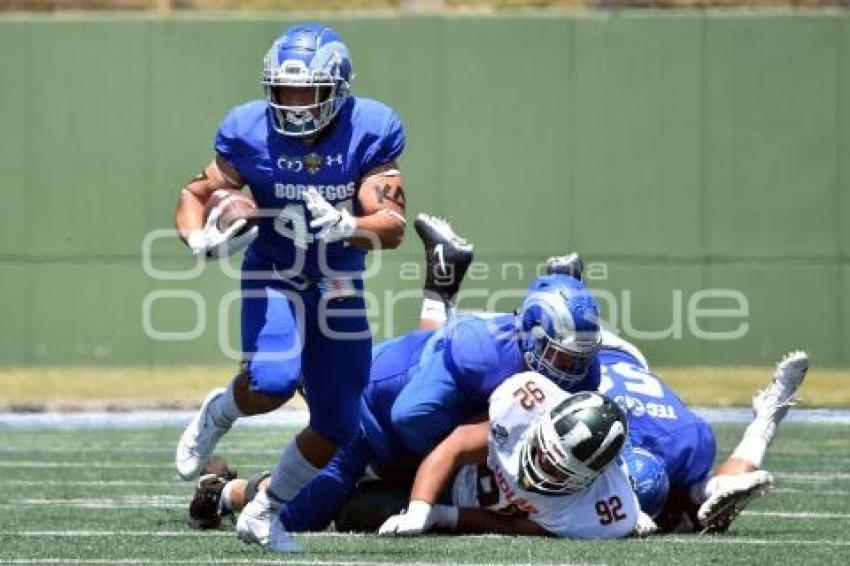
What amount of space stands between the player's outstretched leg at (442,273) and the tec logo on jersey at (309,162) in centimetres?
195

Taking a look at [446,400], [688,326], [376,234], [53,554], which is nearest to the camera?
[53,554]

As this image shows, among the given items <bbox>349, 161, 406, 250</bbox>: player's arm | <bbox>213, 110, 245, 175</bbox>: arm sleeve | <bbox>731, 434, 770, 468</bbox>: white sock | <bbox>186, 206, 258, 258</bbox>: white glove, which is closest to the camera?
<bbox>186, 206, 258, 258</bbox>: white glove

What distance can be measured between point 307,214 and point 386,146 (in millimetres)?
335

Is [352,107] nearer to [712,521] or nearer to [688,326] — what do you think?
[712,521]

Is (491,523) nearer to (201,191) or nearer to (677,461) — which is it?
(677,461)

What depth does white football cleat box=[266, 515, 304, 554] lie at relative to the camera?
5984mm

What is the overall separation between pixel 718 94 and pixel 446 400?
7.62 metres

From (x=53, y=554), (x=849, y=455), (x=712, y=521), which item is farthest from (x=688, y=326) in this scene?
(x=53, y=554)

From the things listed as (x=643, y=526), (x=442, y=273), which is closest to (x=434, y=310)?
(x=442, y=273)

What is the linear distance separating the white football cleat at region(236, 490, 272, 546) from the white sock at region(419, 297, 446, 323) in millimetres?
2313

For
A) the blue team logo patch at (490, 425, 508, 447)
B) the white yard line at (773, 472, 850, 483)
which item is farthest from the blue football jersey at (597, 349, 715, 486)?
the white yard line at (773, 472, 850, 483)

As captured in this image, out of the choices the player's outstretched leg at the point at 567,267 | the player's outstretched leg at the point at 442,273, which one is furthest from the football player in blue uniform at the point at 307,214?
the player's outstretched leg at the point at 442,273

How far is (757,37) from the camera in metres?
13.6

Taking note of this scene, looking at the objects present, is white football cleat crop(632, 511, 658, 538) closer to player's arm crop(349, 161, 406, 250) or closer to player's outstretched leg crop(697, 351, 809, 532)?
player's outstretched leg crop(697, 351, 809, 532)
